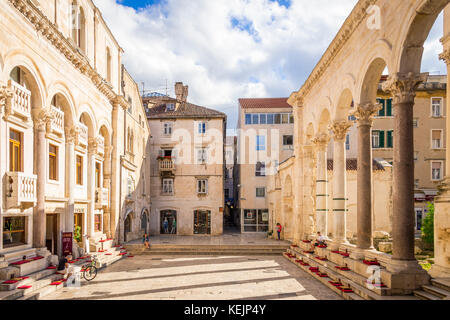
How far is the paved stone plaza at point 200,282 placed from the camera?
13039 millimetres

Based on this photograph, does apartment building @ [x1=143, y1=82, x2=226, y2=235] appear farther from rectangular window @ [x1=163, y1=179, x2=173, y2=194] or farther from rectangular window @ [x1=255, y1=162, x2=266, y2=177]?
rectangular window @ [x1=255, y1=162, x2=266, y2=177]

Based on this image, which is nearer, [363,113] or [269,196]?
[363,113]

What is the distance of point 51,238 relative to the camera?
712 inches

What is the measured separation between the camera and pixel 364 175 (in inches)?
555

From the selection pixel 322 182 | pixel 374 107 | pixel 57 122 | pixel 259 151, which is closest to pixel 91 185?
pixel 57 122

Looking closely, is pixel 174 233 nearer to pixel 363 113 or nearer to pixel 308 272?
pixel 308 272

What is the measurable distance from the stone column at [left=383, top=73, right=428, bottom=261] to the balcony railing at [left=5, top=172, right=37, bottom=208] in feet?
40.0

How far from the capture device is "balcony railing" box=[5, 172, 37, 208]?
43.4 ft

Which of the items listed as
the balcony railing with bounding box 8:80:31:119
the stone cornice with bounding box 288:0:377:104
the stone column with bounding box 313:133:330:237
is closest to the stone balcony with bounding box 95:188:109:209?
the balcony railing with bounding box 8:80:31:119

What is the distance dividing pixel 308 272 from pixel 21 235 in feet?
39.3

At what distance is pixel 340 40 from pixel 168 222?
24394 mm

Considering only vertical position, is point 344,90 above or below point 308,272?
above

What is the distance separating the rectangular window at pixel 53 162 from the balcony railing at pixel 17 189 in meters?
3.14
